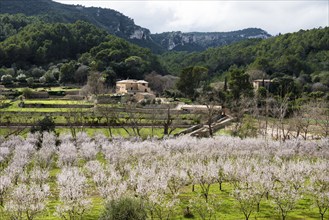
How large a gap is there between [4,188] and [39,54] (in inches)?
2953

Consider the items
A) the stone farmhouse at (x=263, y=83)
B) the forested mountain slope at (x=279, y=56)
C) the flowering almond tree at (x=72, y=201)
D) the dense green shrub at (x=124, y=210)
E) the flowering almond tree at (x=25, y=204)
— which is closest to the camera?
the dense green shrub at (x=124, y=210)

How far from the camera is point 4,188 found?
21078 mm

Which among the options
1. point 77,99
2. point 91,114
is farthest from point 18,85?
point 91,114

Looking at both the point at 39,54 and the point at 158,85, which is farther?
the point at 39,54

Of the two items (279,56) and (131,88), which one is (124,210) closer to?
(131,88)

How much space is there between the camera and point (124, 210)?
49.8 feet

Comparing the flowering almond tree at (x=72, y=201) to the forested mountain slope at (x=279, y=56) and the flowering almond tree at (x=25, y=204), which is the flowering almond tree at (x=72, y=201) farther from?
the forested mountain slope at (x=279, y=56)

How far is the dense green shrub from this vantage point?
15.2 m

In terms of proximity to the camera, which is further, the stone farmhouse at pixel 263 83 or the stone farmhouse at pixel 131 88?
the stone farmhouse at pixel 263 83

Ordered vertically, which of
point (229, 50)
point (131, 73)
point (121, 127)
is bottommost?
point (121, 127)

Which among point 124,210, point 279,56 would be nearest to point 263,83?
point 279,56

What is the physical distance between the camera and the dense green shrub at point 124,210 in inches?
597

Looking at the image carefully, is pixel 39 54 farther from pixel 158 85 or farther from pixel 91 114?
pixel 91 114

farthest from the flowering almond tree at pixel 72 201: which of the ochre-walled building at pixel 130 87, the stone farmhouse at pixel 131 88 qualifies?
the ochre-walled building at pixel 130 87
